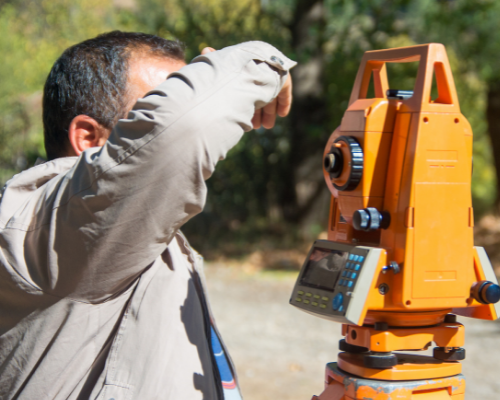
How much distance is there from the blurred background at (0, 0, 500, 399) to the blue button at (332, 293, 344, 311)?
6.90 metres

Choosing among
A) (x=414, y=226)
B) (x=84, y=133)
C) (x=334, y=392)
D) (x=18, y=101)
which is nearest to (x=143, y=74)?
(x=84, y=133)

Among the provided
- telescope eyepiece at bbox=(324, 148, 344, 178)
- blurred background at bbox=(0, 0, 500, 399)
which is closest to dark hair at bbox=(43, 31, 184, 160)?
telescope eyepiece at bbox=(324, 148, 344, 178)

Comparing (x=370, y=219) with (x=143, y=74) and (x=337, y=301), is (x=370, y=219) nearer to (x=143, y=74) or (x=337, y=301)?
(x=337, y=301)

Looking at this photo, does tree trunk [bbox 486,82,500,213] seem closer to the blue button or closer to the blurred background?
the blurred background

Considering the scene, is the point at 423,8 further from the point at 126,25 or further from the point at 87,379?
the point at 87,379

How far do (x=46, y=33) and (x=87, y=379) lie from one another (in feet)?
64.1

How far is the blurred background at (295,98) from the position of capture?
9195 mm

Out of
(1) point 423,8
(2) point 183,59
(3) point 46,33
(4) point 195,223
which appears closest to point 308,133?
(4) point 195,223

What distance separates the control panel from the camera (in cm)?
141

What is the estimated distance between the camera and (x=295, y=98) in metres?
9.93

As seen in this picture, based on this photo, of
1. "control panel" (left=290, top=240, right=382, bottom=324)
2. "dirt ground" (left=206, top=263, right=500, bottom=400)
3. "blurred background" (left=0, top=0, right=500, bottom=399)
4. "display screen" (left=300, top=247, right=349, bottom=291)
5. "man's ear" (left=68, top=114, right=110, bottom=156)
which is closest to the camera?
"control panel" (left=290, top=240, right=382, bottom=324)

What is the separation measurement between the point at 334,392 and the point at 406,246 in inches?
17.8

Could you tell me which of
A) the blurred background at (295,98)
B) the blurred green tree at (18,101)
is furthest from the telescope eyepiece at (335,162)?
the blurred green tree at (18,101)

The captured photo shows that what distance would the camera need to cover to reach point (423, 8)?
10.4 meters
